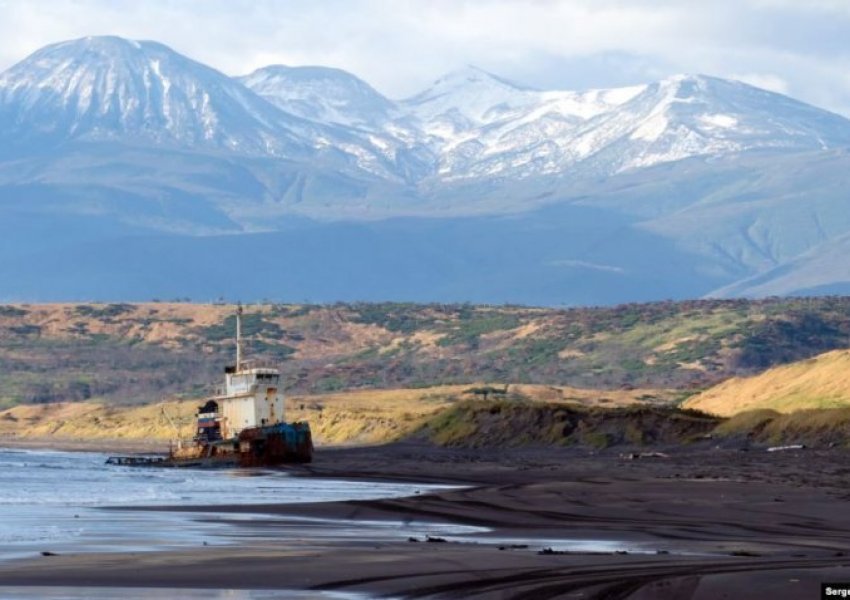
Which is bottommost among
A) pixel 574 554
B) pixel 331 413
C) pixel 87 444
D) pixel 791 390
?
pixel 574 554

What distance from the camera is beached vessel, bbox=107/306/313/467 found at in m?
97.8

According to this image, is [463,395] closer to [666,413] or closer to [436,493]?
[666,413]

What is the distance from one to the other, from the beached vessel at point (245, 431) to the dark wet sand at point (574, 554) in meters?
21.9

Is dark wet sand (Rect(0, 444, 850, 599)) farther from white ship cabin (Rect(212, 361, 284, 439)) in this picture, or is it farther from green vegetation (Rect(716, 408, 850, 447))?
white ship cabin (Rect(212, 361, 284, 439))

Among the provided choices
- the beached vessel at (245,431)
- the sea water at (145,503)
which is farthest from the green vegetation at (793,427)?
the sea water at (145,503)

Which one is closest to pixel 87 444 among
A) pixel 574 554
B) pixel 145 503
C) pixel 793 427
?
pixel 793 427

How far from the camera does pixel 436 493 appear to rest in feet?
218

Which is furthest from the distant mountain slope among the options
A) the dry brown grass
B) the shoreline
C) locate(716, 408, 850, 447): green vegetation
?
the shoreline

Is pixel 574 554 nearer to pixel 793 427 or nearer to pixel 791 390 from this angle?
pixel 793 427

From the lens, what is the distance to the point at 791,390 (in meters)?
112

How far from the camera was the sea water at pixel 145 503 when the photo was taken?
4691cm

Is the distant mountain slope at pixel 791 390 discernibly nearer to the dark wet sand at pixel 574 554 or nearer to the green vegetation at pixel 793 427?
the green vegetation at pixel 793 427

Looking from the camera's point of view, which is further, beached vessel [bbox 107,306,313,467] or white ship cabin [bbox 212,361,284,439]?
white ship cabin [bbox 212,361,284,439]

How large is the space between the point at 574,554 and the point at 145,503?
929 inches
